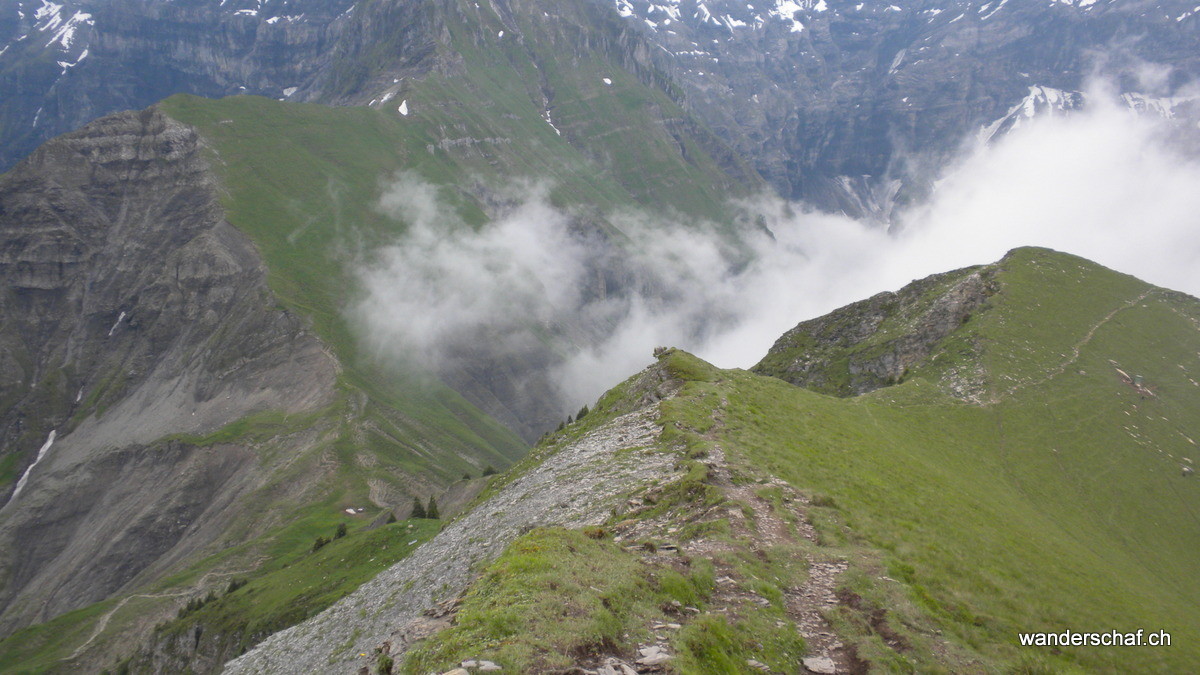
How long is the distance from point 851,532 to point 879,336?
229 feet

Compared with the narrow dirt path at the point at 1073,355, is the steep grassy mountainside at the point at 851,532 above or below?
below

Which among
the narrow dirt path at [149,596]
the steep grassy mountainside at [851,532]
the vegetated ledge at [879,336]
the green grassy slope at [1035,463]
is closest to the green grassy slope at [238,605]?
the narrow dirt path at [149,596]

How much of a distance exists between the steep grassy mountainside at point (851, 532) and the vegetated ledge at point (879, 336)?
3.05 metres

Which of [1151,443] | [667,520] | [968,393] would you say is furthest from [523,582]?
[1151,443]

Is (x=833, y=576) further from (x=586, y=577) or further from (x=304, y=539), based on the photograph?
(x=304, y=539)

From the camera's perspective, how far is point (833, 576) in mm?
25516

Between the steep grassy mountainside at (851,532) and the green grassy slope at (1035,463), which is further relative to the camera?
the green grassy slope at (1035,463)

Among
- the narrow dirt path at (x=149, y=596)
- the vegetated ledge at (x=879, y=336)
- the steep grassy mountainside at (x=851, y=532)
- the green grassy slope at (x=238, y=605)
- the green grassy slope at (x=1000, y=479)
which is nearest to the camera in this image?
the steep grassy mountainside at (x=851, y=532)

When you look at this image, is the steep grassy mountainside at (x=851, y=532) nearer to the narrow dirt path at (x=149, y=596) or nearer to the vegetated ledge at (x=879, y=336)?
the vegetated ledge at (x=879, y=336)

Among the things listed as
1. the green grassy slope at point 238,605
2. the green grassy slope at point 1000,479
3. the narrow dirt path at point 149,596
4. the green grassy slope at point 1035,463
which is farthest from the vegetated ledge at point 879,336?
the narrow dirt path at point 149,596

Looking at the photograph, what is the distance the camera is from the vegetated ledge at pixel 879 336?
3420 inches

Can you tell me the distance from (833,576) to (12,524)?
22944 centimetres

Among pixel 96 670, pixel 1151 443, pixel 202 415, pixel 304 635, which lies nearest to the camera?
pixel 304 635

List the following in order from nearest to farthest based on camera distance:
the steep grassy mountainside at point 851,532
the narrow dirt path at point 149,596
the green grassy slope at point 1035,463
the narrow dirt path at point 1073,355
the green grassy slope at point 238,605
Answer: the steep grassy mountainside at point 851,532 < the green grassy slope at point 1035,463 < the narrow dirt path at point 1073,355 < the green grassy slope at point 238,605 < the narrow dirt path at point 149,596
